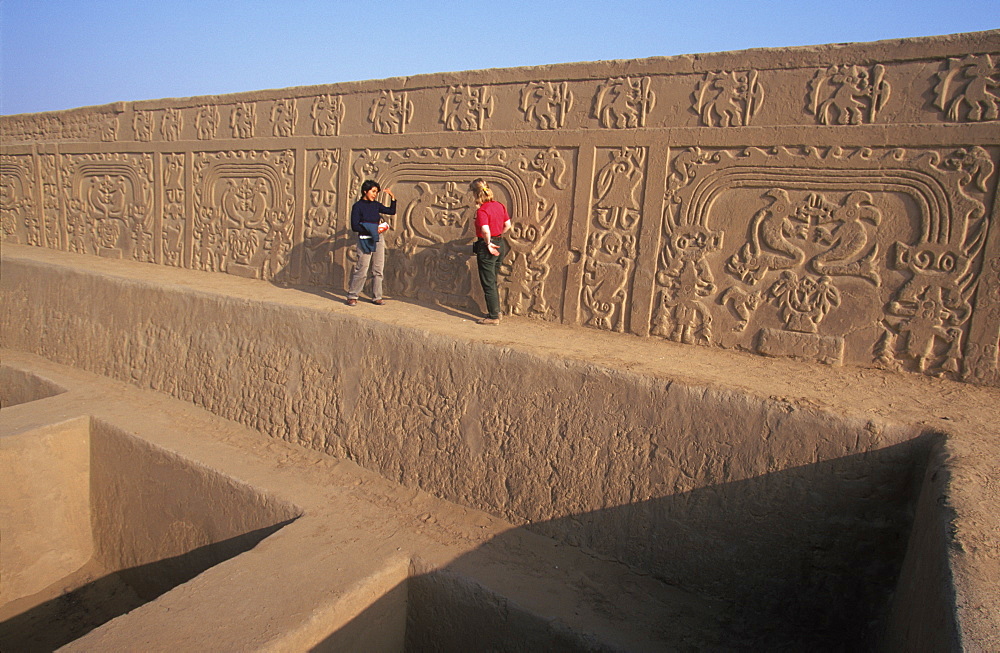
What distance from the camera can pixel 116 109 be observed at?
303 inches

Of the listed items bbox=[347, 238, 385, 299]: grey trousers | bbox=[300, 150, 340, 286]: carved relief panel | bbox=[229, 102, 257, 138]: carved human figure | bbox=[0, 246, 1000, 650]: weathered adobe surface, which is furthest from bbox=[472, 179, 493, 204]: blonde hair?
bbox=[229, 102, 257, 138]: carved human figure

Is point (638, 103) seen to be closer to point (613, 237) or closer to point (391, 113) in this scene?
point (613, 237)

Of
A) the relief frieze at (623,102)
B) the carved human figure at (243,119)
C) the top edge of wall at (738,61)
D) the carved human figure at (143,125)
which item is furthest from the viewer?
the carved human figure at (143,125)

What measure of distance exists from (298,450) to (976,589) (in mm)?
4053

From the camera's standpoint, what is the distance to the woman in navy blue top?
503cm

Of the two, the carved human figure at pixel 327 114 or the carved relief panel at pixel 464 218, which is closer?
the carved relief panel at pixel 464 218

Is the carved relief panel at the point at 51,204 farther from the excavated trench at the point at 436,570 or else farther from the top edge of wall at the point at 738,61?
the top edge of wall at the point at 738,61

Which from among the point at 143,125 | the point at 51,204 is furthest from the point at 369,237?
the point at 51,204

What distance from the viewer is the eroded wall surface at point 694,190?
3219 millimetres

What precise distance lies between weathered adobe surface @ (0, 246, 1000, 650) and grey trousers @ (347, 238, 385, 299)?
176mm

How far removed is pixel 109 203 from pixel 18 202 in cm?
241

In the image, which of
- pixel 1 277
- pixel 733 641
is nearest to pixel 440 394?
pixel 733 641

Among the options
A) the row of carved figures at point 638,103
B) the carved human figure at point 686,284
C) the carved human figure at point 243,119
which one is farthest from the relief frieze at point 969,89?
the carved human figure at point 243,119

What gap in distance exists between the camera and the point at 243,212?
21.4 ft
